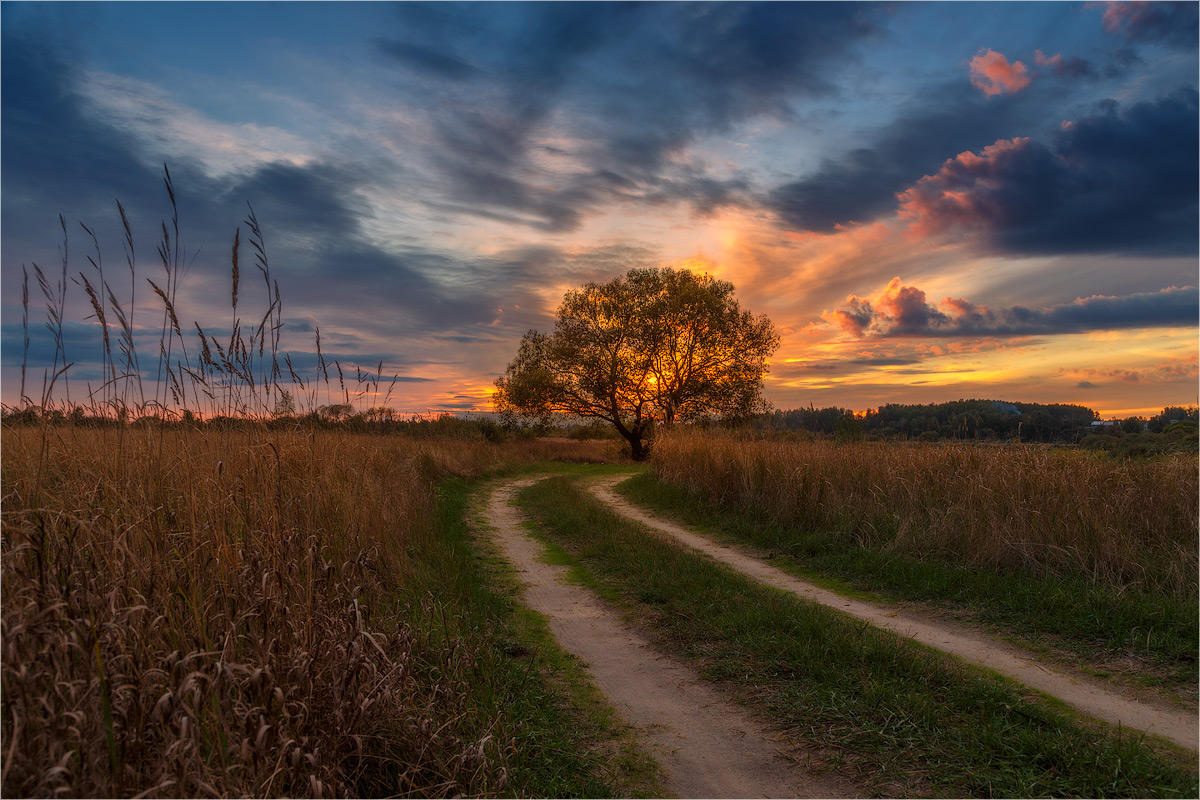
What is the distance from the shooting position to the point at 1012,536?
27.2 ft

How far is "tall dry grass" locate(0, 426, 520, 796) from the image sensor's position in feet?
8.25

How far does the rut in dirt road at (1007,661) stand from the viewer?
4.52m

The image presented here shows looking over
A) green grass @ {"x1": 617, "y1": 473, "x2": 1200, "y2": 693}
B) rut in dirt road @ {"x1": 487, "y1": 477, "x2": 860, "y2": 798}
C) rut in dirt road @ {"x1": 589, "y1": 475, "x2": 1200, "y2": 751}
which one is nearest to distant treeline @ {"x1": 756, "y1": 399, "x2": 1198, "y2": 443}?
green grass @ {"x1": 617, "y1": 473, "x2": 1200, "y2": 693}

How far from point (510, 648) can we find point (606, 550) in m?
4.30

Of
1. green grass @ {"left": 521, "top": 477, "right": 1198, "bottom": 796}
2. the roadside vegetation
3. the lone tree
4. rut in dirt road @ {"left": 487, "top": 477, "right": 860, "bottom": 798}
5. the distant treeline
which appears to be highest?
the lone tree

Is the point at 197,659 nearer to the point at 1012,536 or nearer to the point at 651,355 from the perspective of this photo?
the point at 1012,536

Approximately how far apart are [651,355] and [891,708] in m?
29.3

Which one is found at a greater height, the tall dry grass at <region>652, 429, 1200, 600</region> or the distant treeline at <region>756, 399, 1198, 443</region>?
the distant treeline at <region>756, 399, 1198, 443</region>

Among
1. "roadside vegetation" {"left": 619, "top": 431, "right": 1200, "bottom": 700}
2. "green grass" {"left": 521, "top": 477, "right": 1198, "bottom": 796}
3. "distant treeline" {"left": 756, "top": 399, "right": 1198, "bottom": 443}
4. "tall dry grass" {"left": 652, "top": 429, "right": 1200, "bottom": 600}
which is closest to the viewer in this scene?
"green grass" {"left": 521, "top": 477, "right": 1198, "bottom": 796}

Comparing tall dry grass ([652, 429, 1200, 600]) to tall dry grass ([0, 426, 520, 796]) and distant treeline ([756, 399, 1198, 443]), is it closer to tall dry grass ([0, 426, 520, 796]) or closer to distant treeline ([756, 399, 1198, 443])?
distant treeline ([756, 399, 1198, 443])

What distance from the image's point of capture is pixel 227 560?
3727 mm

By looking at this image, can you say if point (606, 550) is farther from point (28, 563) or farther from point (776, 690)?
point (28, 563)

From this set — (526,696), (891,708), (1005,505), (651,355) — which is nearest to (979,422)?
(1005,505)

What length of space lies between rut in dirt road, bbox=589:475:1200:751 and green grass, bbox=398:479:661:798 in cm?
346
